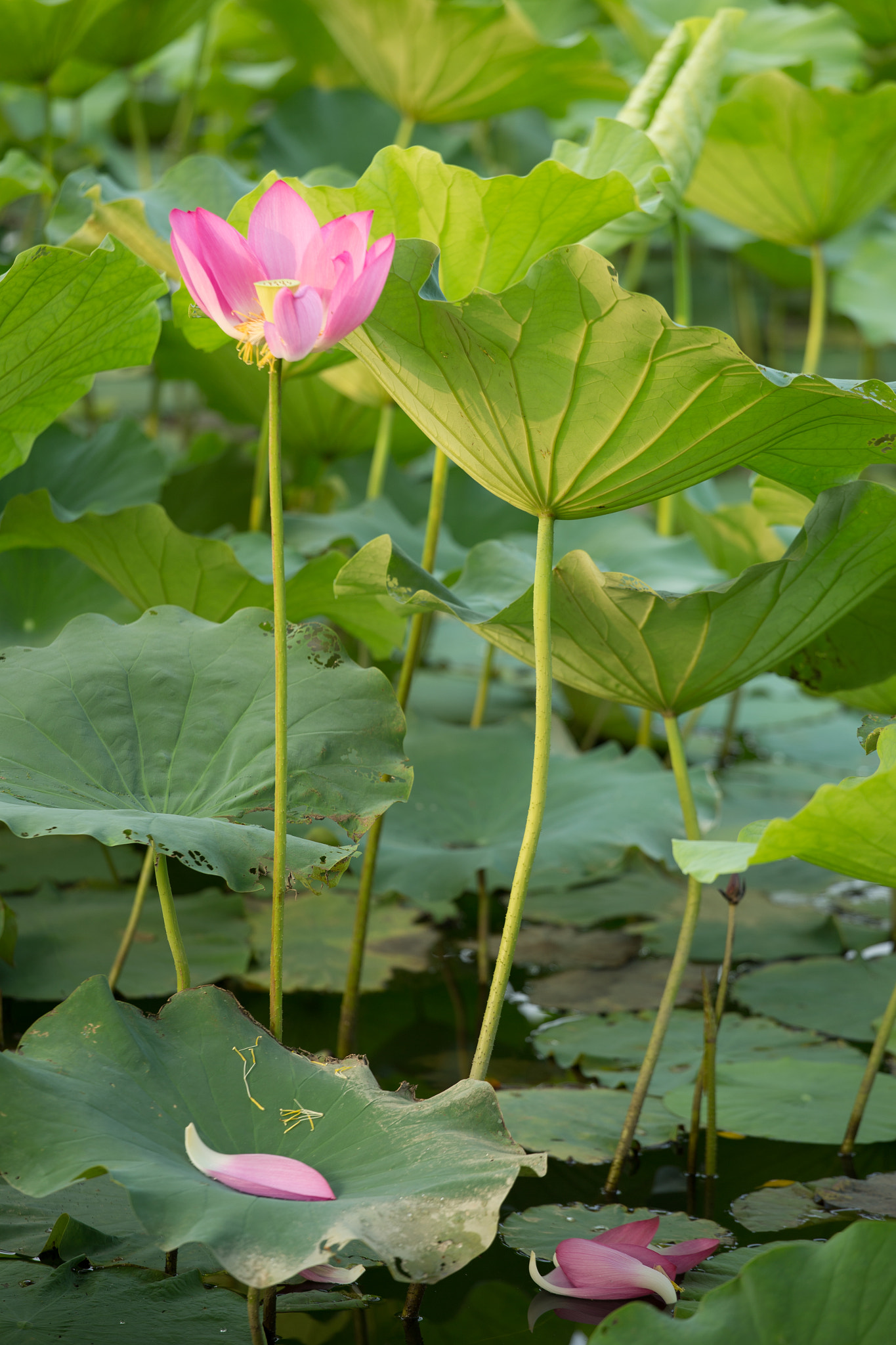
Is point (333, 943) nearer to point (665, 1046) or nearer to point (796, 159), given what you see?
point (665, 1046)

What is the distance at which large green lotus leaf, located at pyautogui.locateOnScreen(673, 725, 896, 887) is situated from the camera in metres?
0.66

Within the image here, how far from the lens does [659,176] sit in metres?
1.01

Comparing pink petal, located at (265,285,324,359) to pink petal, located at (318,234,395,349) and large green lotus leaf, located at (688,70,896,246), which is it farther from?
large green lotus leaf, located at (688,70,896,246)

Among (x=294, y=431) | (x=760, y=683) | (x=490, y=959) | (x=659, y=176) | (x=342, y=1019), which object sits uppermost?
(x=659, y=176)

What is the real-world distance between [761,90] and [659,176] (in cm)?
96

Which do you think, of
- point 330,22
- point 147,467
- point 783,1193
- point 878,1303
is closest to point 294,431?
point 147,467

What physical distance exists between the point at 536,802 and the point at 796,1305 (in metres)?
0.34

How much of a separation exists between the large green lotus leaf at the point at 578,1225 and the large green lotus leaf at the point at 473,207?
76 cm

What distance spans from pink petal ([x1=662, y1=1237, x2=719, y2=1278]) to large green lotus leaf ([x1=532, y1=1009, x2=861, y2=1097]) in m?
0.32

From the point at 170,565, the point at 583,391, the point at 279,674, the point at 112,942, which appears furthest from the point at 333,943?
the point at 583,391

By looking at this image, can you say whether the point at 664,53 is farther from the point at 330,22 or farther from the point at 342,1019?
the point at 342,1019

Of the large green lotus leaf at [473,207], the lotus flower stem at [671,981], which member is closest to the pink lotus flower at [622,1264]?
the lotus flower stem at [671,981]

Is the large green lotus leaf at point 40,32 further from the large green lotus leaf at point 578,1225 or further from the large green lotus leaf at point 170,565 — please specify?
the large green lotus leaf at point 578,1225

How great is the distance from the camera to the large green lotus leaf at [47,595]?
1399 millimetres
